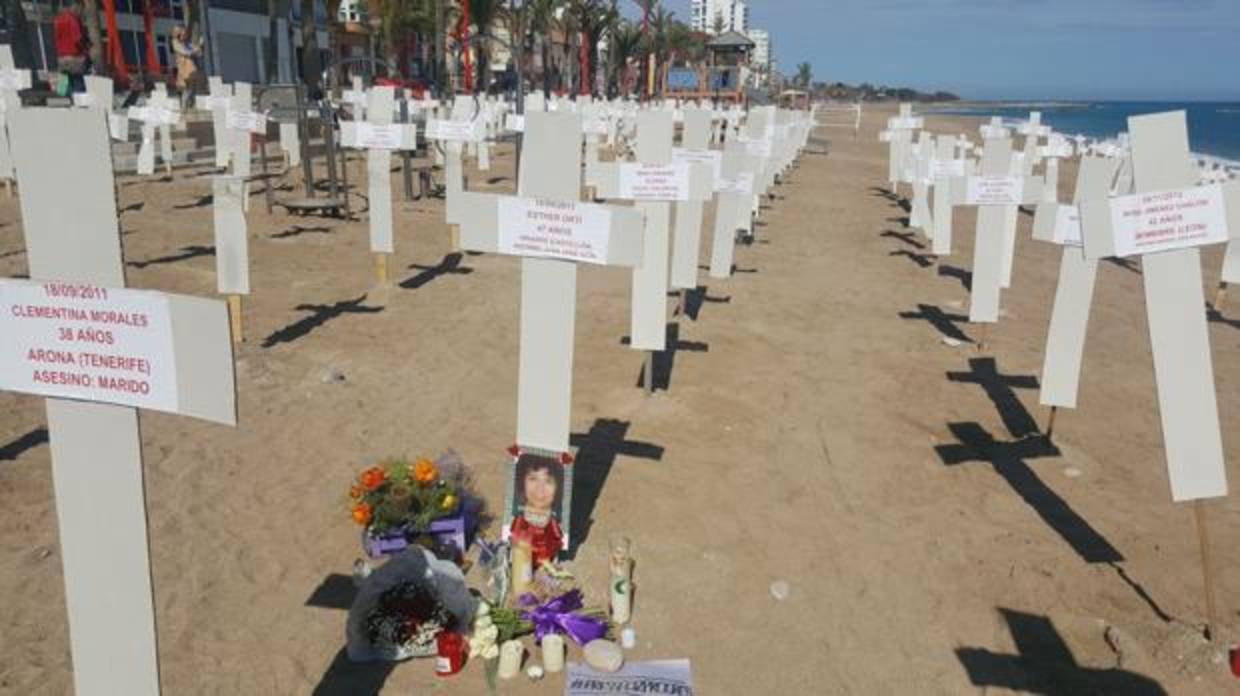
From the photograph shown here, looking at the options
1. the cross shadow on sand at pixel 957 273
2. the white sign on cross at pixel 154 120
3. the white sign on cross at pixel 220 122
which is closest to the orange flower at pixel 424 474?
the cross shadow on sand at pixel 957 273

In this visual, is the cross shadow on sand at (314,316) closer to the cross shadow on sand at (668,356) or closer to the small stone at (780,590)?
the cross shadow on sand at (668,356)

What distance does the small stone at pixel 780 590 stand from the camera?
395 cm

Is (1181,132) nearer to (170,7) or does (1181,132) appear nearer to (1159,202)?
(1159,202)

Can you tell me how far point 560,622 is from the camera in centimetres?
359

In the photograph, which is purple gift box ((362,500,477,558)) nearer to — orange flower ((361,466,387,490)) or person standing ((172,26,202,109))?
orange flower ((361,466,387,490))

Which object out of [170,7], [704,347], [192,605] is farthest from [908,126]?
[170,7]

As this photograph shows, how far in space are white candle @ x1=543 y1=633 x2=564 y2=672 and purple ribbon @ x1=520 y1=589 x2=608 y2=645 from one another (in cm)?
10

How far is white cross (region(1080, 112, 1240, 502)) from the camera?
10.9 feet

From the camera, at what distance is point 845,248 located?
13375 mm

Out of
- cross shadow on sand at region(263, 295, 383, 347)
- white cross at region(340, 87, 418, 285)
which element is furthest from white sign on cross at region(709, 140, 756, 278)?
cross shadow on sand at region(263, 295, 383, 347)

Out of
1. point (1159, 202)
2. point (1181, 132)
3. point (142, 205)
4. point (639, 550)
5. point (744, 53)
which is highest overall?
point (744, 53)

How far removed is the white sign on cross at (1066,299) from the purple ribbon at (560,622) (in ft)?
10.9

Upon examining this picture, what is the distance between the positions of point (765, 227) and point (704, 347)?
Result: 25.9 feet

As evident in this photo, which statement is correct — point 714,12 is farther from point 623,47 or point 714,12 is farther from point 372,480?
point 372,480
